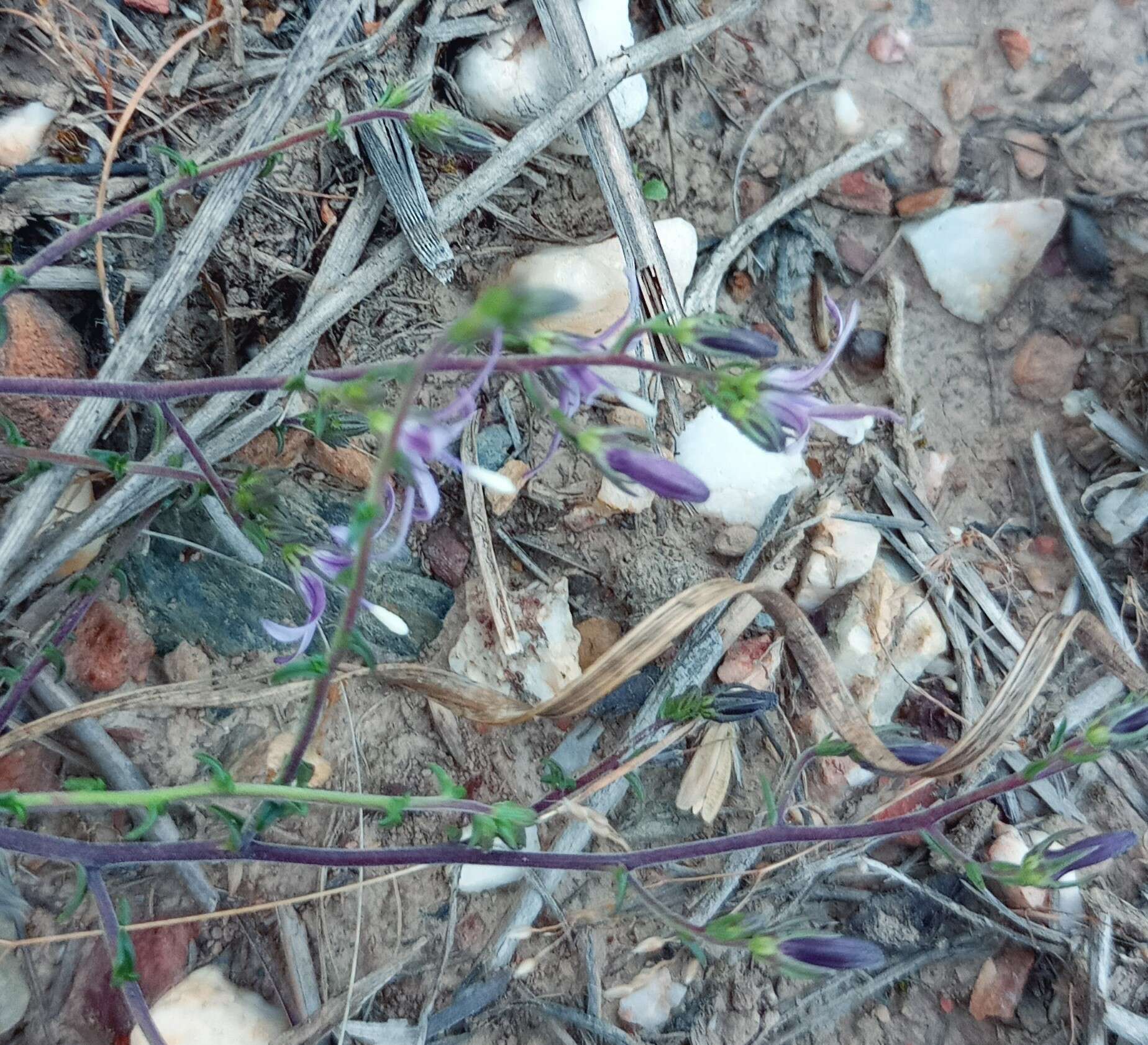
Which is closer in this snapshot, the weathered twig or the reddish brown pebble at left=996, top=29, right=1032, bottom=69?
the weathered twig

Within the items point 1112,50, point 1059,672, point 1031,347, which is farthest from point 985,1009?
point 1112,50

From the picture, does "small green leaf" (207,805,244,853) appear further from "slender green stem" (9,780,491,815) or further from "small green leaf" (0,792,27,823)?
"small green leaf" (0,792,27,823)

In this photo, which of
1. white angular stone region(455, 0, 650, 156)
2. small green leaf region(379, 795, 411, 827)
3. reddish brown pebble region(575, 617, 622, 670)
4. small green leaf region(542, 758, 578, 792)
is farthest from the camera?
reddish brown pebble region(575, 617, 622, 670)

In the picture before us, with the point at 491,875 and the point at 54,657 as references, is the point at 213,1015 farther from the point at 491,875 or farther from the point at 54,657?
the point at 54,657

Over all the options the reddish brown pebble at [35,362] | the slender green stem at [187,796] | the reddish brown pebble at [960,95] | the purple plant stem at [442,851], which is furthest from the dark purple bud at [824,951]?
the reddish brown pebble at [960,95]

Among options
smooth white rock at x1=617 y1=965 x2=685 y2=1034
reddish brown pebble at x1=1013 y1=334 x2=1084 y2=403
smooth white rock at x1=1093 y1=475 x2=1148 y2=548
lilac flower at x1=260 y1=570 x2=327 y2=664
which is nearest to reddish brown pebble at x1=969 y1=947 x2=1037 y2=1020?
smooth white rock at x1=617 y1=965 x2=685 y2=1034

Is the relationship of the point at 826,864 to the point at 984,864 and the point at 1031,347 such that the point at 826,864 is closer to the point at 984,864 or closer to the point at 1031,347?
the point at 984,864

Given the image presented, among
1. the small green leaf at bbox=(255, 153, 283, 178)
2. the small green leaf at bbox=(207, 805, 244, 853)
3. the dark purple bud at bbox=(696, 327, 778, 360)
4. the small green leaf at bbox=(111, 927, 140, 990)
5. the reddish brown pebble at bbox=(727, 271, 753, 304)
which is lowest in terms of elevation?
the small green leaf at bbox=(111, 927, 140, 990)
